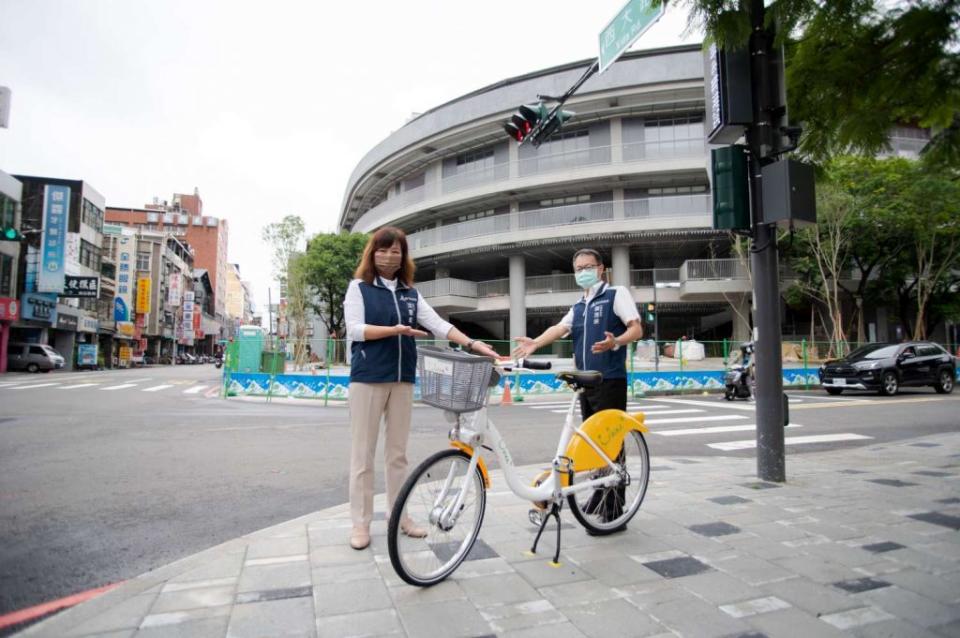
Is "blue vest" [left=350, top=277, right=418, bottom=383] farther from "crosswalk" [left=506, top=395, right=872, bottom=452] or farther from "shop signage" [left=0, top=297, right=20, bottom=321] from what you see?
"shop signage" [left=0, top=297, right=20, bottom=321]

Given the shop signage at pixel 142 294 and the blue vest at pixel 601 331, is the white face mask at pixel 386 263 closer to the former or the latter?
the blue vest at pixel 601 331

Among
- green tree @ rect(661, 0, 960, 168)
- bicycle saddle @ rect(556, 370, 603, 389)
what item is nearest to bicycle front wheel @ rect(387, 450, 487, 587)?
bicycle saddle @ rect(556, 370, 603, 389)

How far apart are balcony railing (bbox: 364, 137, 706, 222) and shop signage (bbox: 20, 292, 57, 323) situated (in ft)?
82.6

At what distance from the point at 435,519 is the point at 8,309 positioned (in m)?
38.3

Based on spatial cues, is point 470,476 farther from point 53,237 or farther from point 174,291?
point 174,291

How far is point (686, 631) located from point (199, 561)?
2644 mm

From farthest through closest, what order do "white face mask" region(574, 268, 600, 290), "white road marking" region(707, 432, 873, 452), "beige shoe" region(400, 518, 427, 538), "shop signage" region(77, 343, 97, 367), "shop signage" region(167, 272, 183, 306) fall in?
"shop signage" region(167, 272, 183, 306)
"shop signage" region(77, 343, 97, 367)
"white road marking" region(707, 432, 873, 452)
"white face mask" region(574, 268, 600, 290)
"beige shoe" region(400, 518, 427, 538)

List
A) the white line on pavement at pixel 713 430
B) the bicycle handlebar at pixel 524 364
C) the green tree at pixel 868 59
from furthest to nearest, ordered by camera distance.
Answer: the white line on pavement at pixel 713 430, the green tree at pixel 868 59, the bicycle handlebar at pixel 524 364

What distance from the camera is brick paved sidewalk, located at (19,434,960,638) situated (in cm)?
237

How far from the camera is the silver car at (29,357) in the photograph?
30.9 m

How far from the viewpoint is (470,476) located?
2.89 meters

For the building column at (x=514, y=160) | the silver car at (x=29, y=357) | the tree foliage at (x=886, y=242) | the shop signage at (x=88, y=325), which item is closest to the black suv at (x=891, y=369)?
the tree foliage at (x=886, y=242)

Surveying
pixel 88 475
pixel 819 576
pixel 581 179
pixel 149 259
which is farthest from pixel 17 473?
pixel 149 259

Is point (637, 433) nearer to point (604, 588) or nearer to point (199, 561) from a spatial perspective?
point (604, 588)
